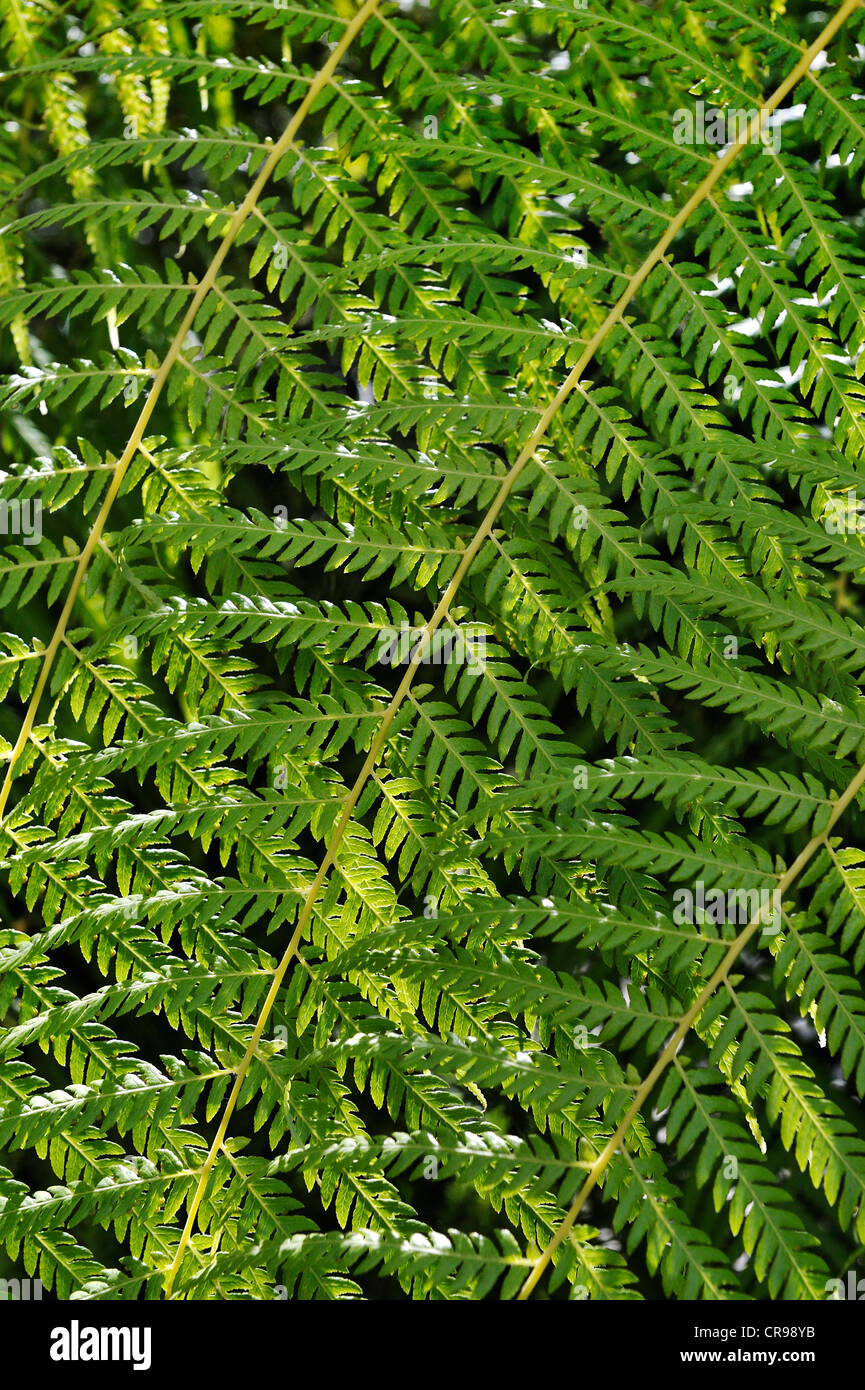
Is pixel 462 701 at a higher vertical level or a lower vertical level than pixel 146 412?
lower

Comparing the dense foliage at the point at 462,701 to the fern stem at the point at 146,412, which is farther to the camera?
the fern stem at the point at 146,412

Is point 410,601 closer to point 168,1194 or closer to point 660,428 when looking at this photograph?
point 660,428

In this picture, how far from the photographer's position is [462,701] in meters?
1.54

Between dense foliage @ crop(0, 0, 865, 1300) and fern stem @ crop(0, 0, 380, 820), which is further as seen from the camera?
fern stem @ crop(0, 0, 380, 820)

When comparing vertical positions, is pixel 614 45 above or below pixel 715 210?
above

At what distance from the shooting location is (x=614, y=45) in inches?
70.9

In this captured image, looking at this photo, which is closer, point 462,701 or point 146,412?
point 462,701

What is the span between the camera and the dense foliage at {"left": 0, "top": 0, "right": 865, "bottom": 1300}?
1.38 meters

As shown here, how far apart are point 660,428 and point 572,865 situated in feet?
2.09

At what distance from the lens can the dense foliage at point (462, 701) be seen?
54.2 inches
